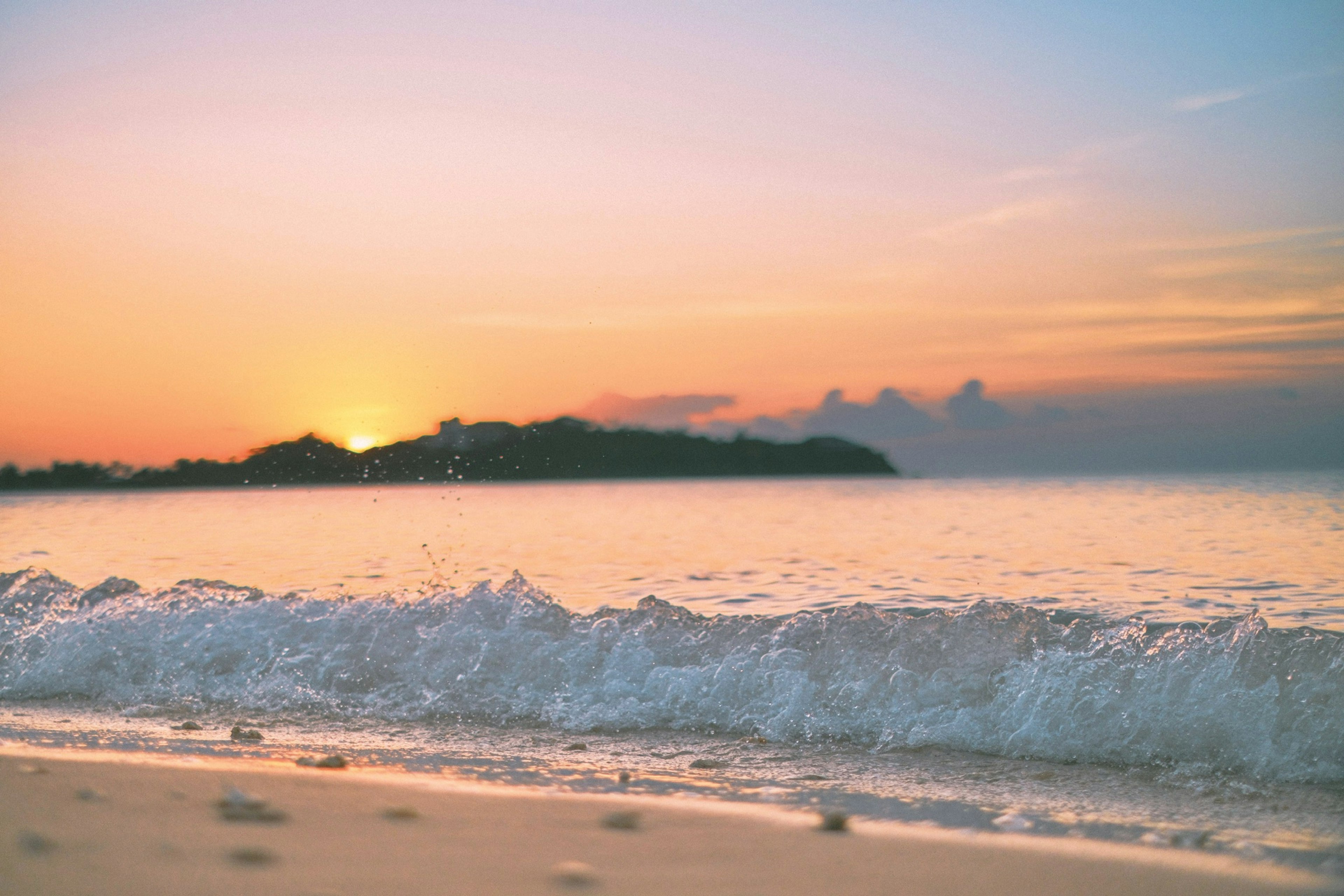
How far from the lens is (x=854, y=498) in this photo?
3725 cm

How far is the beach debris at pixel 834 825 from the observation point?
3.71 meters

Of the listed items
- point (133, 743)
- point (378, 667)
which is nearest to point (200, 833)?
point (133, 743)

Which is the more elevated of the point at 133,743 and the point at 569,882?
the point at 569,882

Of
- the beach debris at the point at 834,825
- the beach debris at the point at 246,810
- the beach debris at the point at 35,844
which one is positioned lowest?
the beach debris at the point at 834,825

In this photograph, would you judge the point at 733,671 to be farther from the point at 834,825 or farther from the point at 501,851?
the point at 501,851

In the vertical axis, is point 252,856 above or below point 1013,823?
above

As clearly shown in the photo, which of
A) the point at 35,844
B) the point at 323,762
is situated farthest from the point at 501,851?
the point at 323,762

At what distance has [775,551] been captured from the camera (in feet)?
51.2

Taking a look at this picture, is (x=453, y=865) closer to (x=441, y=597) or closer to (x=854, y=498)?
(x=441, y=597)

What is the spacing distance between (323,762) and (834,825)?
272 centimetres

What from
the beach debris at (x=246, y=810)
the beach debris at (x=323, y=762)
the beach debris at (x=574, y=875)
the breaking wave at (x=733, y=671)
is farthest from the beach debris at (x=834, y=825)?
the beach debris at (x=323, y=762)

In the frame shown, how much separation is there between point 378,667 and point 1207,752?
5.91 meters

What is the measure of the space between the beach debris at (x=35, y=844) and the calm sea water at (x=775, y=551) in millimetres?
5976

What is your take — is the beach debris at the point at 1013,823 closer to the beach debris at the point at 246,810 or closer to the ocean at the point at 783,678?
the ocean at the point at 783,678
